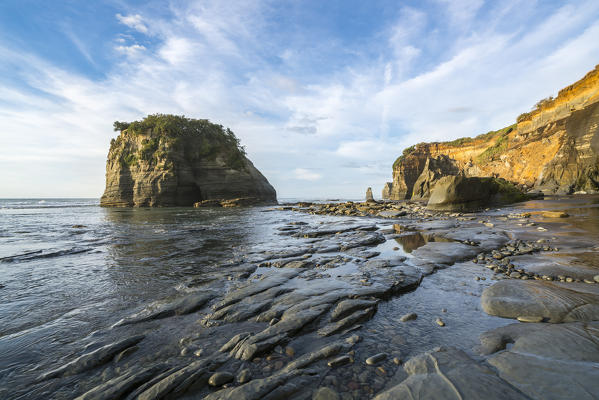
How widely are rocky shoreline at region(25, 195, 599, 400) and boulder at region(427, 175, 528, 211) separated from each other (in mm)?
16999

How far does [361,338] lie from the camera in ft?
10.2

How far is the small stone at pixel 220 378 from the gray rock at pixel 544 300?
3.73 metres

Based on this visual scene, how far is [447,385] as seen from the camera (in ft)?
7.05

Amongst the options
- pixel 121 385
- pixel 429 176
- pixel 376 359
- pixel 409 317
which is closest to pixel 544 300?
pixel 409 317

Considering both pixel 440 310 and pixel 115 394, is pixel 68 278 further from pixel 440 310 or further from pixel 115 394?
pixel 440 310

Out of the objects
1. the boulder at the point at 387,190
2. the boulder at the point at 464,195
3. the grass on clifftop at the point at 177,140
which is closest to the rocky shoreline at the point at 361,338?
the boulder at the point at 464,195

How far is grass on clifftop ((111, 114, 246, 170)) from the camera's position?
43812 mm

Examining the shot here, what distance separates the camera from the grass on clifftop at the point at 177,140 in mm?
43812

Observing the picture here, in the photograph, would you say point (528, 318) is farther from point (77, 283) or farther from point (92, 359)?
point (77, 283)

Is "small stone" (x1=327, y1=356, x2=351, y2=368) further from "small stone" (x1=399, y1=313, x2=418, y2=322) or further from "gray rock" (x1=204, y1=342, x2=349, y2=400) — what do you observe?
"small stone" (x1=399, y1=313, x2=418, y2=322)

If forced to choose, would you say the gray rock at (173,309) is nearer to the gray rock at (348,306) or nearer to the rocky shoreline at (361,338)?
the rocky shoreline at (361,338)

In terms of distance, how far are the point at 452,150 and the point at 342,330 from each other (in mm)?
82273

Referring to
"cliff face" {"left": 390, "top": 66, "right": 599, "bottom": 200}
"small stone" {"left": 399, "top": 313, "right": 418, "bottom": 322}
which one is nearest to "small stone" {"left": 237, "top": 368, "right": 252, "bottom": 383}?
"small stone" {"left": 399, "top": 313, "right": 418, "bottom": 322}

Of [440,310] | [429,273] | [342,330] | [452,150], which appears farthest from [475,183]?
[452,150]
